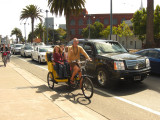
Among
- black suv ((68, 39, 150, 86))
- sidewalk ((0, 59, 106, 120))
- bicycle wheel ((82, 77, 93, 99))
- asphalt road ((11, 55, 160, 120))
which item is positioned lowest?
asphalt road ((11, 55, 160, 120))

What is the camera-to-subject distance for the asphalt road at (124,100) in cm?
493

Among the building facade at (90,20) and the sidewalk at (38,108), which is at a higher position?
the building facade at (90,20)

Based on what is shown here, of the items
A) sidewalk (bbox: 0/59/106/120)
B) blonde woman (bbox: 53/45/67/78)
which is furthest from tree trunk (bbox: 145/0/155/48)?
sidewalk (bbox: 0/59/106/120)

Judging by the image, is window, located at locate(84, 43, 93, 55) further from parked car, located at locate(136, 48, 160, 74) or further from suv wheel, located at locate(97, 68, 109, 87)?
parked car, located at locate(136, 48, 160, 74)

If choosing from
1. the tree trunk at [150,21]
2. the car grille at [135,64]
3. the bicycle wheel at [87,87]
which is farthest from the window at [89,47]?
the tree trunk at [150,21]

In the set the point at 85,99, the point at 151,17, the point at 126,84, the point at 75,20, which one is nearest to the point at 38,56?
the point at 151,17

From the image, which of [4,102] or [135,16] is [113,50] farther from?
[135,16]

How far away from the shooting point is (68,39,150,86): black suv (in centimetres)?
709

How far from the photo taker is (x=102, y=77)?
7.72m

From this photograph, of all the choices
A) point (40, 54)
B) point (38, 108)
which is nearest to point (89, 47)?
point (38, 108)

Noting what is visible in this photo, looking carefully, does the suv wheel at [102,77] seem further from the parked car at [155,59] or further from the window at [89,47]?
the parked car at [155,59]

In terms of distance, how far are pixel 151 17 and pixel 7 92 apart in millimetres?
14113

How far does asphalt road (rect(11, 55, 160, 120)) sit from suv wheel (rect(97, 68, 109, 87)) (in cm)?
Result: 23

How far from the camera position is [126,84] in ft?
27.4
